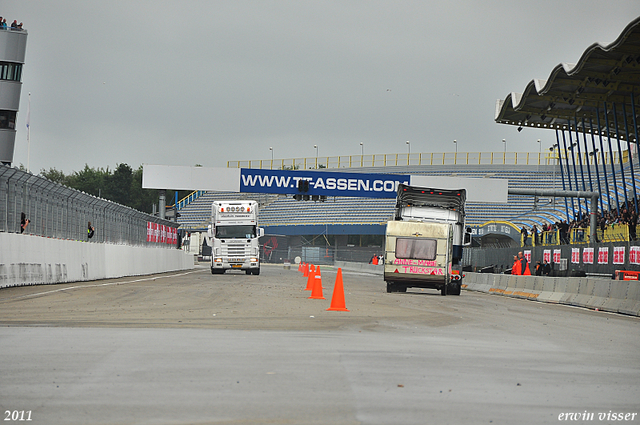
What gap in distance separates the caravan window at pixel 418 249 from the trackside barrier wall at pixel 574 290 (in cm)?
366

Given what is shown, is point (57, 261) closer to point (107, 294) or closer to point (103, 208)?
point (107, 294)

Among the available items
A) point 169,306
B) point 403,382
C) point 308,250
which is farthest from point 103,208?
point 308,250

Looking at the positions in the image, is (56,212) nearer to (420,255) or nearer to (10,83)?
(420,255)

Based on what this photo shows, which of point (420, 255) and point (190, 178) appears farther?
point (190, 178)

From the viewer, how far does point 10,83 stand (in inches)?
2154

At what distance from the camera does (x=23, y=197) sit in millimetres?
23375

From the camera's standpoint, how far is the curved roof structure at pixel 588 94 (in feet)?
117

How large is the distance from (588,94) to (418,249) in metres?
19.4

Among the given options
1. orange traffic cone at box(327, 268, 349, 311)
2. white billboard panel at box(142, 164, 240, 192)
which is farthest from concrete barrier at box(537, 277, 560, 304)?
white billboard panel at box(142, 164, 240, 192)

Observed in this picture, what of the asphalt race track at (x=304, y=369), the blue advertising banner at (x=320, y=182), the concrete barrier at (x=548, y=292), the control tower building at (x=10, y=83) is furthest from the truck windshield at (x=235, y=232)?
the asphalt race track at (x=304, y=369)

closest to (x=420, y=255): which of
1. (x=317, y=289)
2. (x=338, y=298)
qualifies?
(x=317, y=289)

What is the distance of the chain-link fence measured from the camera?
22.2m

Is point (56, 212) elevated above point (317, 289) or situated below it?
above

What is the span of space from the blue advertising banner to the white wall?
44.3 feet
